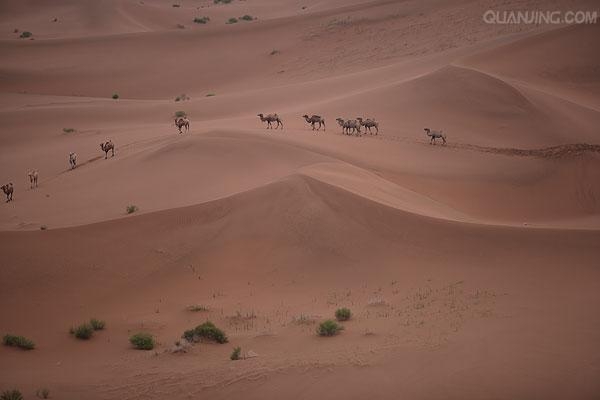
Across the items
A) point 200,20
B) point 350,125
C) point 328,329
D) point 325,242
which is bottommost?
point 328,329

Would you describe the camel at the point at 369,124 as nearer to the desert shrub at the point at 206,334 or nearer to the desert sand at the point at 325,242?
the desert sand at the point at 325,242

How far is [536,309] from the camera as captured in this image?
453 inches

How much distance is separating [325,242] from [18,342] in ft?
24.5

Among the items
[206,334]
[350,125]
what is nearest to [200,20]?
[350,125]

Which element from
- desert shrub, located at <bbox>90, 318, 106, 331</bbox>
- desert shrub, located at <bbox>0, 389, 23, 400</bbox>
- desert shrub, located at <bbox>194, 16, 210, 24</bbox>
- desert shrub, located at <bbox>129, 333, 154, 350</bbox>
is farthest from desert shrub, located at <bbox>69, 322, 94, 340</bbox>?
desert shrub, located at <bbox>194, 16, 210, 24</bbox>

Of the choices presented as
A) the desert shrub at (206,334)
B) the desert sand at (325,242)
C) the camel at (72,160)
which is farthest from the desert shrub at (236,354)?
the camel at (72,160)

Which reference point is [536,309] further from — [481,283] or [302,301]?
[302,301]

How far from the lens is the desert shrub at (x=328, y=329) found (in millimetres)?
11148

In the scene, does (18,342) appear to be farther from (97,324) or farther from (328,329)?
(328,329)

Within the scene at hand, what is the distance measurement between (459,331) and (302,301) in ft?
Answer: 12.1

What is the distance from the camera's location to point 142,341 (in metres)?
11.1

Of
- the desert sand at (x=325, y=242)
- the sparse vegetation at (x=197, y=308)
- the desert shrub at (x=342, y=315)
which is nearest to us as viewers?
the desert sand at (x=325, y=242)

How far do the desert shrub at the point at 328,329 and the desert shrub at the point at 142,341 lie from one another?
10.5 ft

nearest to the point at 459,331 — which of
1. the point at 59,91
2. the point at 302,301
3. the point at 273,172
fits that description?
the point at 302,301
